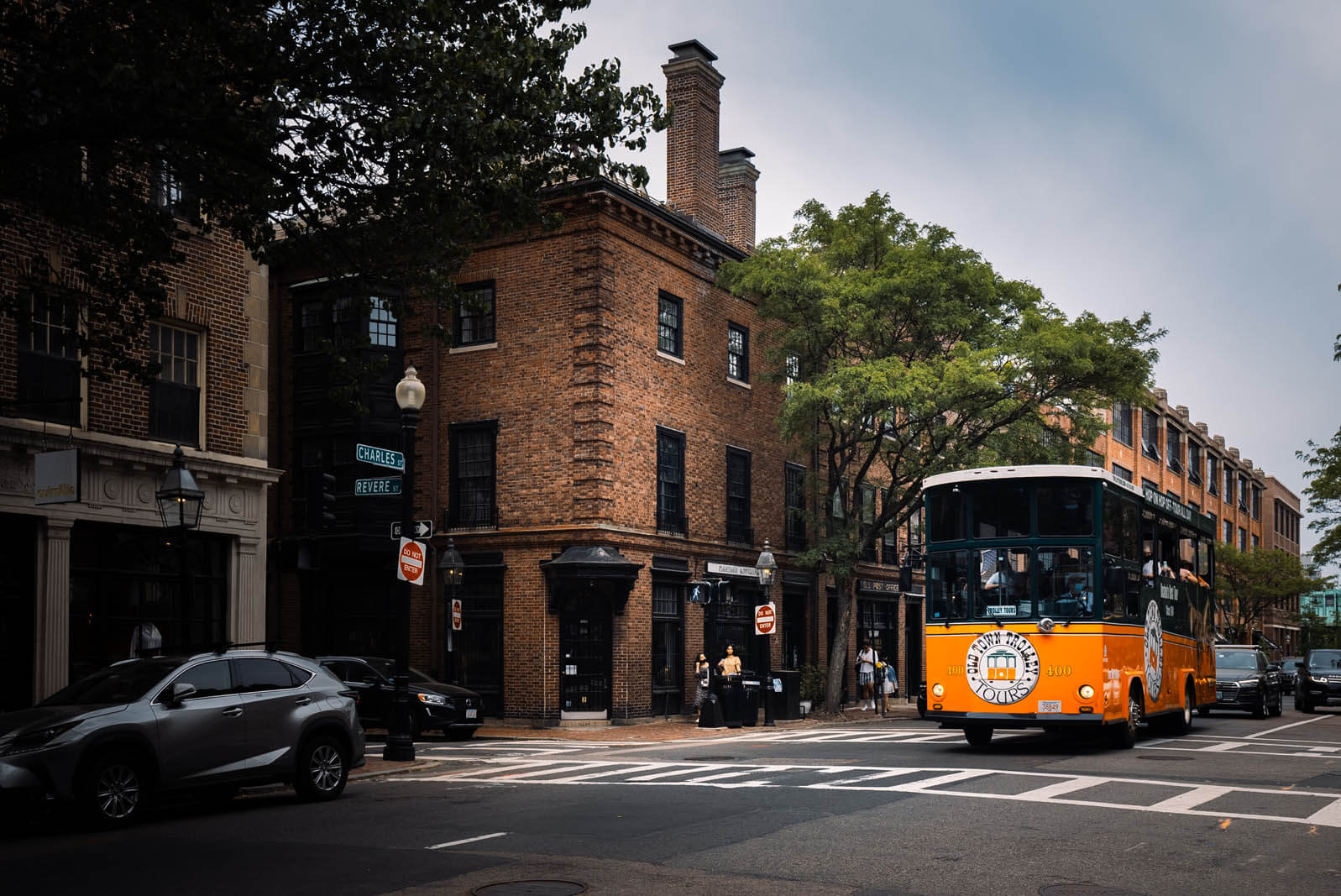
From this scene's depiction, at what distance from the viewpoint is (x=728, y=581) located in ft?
111

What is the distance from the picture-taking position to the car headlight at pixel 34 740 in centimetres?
1154

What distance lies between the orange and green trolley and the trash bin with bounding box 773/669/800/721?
10465mm

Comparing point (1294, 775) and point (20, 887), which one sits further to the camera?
point (1294, 775)

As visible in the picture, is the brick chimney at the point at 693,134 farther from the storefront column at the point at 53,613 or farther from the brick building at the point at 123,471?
the storefront column at the point at 53,613

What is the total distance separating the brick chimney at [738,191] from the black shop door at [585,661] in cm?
1261

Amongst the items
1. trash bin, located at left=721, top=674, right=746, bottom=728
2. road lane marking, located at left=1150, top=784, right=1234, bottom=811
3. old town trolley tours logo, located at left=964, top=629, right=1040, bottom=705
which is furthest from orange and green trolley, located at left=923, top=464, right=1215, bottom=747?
trash bin, located at left=721, top=674, right=746, bottom=728

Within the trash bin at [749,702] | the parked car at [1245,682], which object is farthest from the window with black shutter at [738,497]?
the parked car at [1245,682]

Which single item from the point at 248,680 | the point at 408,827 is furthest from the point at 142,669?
the point at 408,827

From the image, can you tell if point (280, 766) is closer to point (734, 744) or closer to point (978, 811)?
point (978, 811)

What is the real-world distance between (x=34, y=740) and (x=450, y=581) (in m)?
18.4

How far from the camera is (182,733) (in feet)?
41.3

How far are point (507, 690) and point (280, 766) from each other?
16.4 metres

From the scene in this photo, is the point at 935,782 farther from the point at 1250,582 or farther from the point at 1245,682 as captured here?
the point at 1250,582

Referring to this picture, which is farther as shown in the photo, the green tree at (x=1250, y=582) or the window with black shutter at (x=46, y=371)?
the green tree at (x=1250, y=582)
